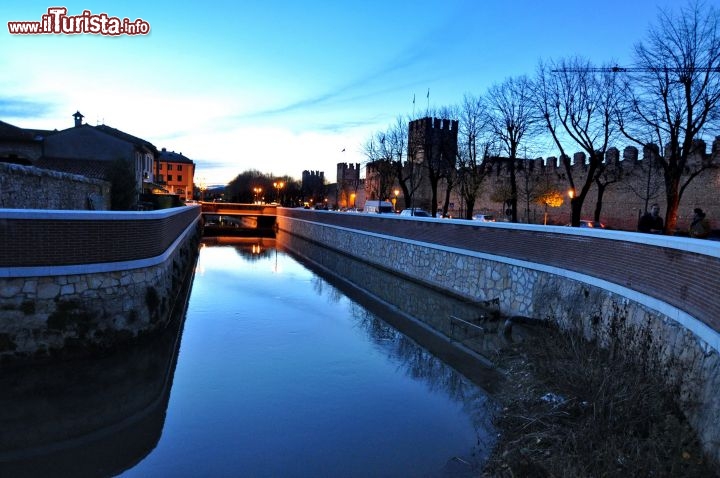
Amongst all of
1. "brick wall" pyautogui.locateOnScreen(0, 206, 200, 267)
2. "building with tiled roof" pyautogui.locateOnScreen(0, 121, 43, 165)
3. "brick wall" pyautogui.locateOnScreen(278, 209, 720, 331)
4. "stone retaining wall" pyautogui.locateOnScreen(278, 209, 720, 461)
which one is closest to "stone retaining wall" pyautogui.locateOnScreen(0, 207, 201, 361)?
"brick wall" pyautogui.locateOnScreen(0, 206, 200, 267)

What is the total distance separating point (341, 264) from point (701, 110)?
58.0 feet

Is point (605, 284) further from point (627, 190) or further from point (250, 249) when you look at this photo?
point (250, 249)

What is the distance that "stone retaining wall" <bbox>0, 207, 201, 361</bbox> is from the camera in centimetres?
876

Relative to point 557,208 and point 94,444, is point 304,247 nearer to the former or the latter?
point 557,208

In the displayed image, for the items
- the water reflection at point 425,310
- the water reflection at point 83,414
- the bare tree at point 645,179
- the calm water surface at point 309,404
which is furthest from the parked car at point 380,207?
the water reflection at point 83,414

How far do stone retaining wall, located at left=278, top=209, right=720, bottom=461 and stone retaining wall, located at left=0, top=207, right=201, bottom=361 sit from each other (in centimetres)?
883

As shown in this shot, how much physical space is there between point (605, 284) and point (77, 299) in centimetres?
1001

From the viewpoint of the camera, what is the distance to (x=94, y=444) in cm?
691

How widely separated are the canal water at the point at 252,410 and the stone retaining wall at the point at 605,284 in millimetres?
2634

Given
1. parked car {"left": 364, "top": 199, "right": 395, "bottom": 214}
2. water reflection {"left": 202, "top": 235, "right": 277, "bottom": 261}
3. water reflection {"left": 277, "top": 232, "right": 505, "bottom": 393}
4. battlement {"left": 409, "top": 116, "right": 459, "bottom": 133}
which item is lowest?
water reflection {"left": 202, "top": 235, "right": 277, "bottom": 261}

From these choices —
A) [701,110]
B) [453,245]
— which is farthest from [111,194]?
[701,110]

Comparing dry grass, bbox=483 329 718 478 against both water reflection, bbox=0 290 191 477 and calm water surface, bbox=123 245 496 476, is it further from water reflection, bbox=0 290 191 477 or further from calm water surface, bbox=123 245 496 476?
water reflection, bbox=0 290 191 477

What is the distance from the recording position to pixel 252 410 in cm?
808

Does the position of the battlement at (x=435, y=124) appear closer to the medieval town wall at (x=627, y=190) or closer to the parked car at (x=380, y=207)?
the medieval town wall at (x=627, y=190)
